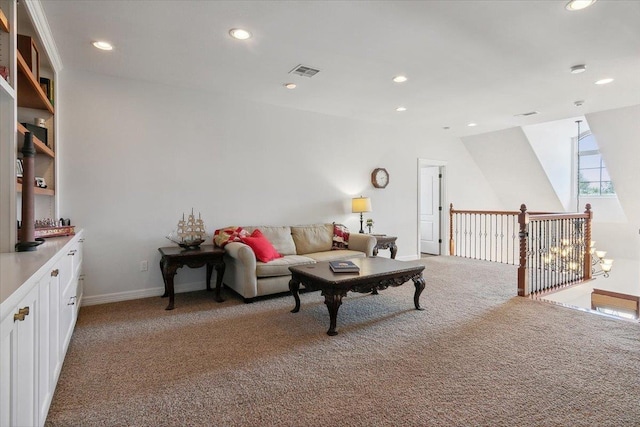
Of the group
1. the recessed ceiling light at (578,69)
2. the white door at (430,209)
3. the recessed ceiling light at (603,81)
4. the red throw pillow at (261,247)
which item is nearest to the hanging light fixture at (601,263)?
the white door at (430,209)

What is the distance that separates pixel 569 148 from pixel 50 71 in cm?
954

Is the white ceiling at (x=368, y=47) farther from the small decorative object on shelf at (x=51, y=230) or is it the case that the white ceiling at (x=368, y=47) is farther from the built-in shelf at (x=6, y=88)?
the small decorative object on shelf at (x=51, y=230)

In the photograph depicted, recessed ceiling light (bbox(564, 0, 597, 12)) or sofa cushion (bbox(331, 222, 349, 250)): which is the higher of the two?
recessed ceiling light (bbox(564, 0, 597, 12))

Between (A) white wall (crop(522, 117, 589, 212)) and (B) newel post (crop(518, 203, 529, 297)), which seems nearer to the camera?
(B) newel post (crop(518, 203, 529, 297))

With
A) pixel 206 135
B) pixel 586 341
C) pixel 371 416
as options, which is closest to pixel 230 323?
pixel 371 416

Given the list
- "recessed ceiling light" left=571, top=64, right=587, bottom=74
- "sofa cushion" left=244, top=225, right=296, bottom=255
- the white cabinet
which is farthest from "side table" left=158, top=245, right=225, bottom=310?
"recessed ceiling light" left=571, top=64, right=587, bottom=74

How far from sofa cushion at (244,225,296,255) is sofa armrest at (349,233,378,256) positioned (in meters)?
0.88

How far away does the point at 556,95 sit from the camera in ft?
15.0

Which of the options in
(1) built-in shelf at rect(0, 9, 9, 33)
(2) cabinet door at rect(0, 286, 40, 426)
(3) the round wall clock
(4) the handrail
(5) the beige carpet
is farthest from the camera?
(3) the round wall clock

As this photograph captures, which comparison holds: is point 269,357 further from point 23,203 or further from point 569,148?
point 569,148

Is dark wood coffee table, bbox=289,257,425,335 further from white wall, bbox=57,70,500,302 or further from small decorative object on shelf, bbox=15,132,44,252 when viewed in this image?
small decorative object on shelf, bbox=15,132,44,252

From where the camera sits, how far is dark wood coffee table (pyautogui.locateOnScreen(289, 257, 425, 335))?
2951 mm

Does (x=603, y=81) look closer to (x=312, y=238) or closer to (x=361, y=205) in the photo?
(x=361, y=205)

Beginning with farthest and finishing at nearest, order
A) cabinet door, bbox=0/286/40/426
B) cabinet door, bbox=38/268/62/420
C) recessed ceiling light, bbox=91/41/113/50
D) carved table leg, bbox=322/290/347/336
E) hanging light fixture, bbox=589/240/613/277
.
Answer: hanging light fixture, bbox=589/240/613/277, recessed ceiling light, bbox=91/41/113/50, carved table leg, bbox=322/290/347/336, cabinet door, bbox=38/268/62/420, cabinet door, bbox=0/286/40/426
